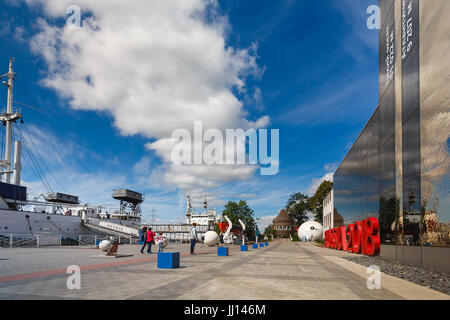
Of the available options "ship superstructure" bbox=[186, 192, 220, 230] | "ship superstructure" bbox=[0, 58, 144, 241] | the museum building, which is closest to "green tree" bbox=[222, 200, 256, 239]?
"ship superstructure" bbox=[186, 192, 220, 230]

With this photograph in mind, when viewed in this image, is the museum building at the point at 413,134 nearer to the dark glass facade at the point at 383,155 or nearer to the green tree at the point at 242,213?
the dark glass facade at the point at 383,155

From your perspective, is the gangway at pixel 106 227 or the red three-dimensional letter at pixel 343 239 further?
the gangway at pixel 106 227

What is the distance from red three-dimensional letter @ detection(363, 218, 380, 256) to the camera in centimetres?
1923

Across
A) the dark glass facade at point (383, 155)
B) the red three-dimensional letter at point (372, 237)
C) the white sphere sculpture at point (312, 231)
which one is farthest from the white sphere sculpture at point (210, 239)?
the white sphere sculpture at point (312, 231)

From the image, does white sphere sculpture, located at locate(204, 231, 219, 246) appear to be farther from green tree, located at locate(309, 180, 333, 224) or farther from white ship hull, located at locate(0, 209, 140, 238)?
green tree, located at locate(309, 180, 333, 224)

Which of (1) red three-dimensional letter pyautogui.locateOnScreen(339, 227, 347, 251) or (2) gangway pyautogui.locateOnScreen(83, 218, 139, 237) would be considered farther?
→ (2) gangway pyautogui.locateOnScreen(83, 218, 139, 237)

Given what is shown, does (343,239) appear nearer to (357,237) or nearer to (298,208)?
(357,237)

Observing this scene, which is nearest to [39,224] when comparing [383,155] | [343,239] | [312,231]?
[343,239]

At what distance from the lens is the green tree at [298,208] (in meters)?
107

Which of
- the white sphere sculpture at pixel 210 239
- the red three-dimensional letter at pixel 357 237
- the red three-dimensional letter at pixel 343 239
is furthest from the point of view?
the white sphere sculpture at pixel 210 239

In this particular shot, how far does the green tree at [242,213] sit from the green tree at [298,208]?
29.8 meters

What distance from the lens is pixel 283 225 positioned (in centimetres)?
11306

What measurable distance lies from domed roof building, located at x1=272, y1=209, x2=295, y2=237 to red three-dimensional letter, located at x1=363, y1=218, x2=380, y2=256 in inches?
3595
